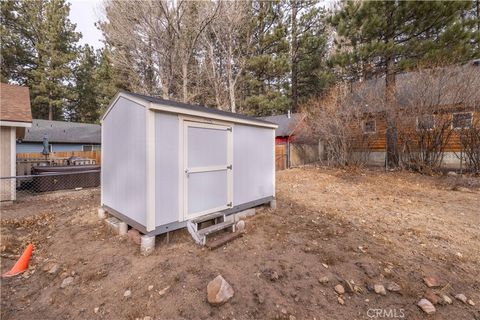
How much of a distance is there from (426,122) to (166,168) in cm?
1010

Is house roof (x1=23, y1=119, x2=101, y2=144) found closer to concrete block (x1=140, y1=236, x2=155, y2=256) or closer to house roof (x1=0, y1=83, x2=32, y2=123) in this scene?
house roof (x1=0, y1=83, x2=32, y2=123)

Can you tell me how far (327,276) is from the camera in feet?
8.76

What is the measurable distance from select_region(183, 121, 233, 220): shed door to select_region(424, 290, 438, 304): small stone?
2.88m

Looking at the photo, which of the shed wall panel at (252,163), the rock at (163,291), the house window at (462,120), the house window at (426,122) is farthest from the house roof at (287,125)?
the rock at (163,291)

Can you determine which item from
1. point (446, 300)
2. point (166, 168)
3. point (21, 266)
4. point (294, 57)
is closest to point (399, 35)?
point (294, 57)

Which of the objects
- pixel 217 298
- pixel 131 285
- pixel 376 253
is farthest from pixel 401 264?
pixel 131 285

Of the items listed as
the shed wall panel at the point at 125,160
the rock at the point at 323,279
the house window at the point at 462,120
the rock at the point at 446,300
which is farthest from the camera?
the house window at the point at 462,120

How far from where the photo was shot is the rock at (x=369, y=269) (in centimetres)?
270

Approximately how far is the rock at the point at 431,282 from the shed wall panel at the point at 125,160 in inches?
138

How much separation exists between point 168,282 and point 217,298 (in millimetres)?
654

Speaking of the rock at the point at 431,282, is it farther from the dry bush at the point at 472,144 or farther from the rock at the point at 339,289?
the dry bush at the point at 472,144

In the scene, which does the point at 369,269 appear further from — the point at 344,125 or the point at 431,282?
the point at 344,125

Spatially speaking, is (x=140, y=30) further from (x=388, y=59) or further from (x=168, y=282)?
(x=168, y=282)

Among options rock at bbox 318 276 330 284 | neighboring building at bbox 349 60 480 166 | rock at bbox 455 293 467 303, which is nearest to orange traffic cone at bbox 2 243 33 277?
rock at bbox 318 276 330 284
